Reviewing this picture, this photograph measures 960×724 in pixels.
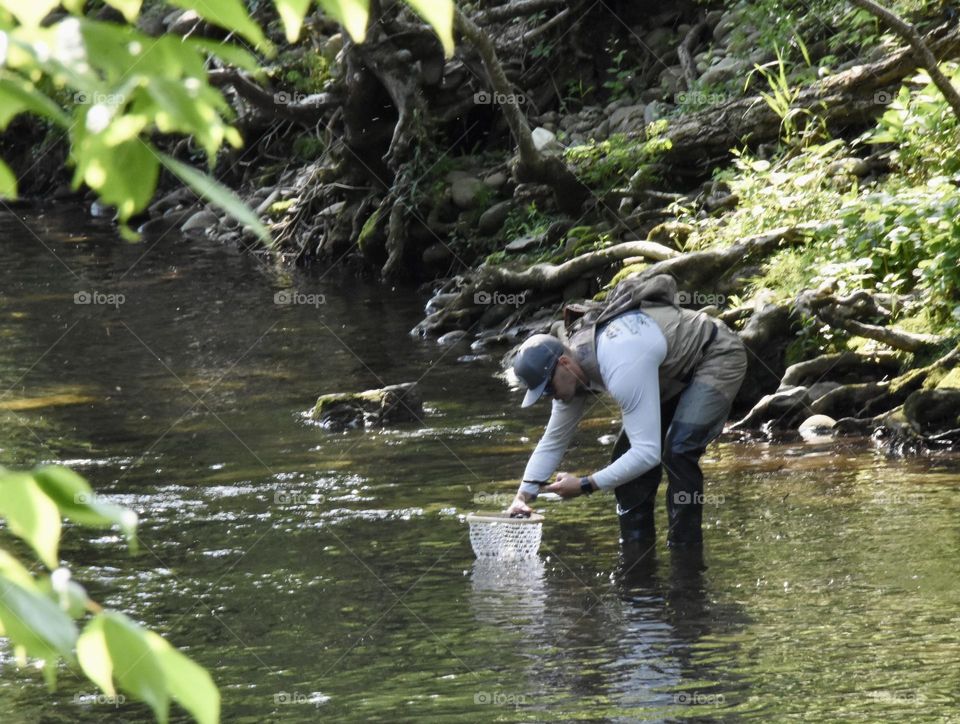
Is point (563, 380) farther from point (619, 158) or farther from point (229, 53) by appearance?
point (619, 158)

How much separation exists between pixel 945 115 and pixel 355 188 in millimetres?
8849

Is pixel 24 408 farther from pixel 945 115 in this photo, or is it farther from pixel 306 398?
pixel 945 115

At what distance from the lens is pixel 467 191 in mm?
16656

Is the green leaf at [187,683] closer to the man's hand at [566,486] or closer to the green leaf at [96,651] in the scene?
the green leaf at [96,651]

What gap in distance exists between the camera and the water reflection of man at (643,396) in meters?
5.76

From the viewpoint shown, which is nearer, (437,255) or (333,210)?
(437,255)

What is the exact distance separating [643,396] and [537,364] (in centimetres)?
46

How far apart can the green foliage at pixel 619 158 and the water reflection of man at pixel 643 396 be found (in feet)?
24.0

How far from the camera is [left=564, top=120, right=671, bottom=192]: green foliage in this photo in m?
13.8

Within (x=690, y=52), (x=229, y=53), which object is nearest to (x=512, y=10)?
(x=690, y=52)

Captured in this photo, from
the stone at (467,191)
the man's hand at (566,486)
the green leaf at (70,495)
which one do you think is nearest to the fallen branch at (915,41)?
the man's hand at (566,486)

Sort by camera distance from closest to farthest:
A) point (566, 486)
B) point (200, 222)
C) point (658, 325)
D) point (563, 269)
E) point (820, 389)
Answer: point (566, 486) < point (658, 325) < point (820, 389) < point (563, 269) < point (200, 222)

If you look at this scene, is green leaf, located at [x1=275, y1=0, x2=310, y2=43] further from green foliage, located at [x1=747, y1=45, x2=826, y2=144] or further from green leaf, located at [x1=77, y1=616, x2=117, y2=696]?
green foliage, located at [x1=747, y1=45, x2=826, y2=144]

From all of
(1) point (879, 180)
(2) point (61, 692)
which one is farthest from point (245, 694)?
(1) point (879, 180)
